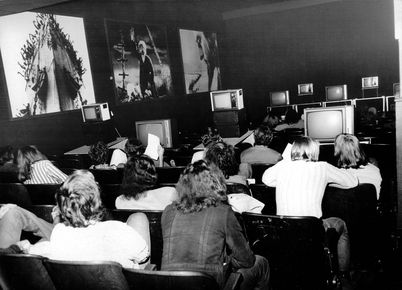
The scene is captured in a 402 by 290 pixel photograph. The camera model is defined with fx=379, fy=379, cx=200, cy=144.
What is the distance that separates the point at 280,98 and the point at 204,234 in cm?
876

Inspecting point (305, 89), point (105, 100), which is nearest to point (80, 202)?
point (105, 100)

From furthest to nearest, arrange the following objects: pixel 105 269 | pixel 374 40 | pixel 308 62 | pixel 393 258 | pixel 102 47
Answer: pixel 308 62 → pixel 374 40 → pixel 102 47 → pixel 393 258 → pixel 105 269

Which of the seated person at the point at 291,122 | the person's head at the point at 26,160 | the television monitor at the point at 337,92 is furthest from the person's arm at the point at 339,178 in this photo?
the television monitor at the point at 337,92

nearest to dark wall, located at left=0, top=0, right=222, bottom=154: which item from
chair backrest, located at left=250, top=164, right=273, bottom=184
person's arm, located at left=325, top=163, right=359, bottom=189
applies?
chair backrest, located at left=250, top=164, right=273, bottom=184

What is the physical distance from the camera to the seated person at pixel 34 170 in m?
3.71

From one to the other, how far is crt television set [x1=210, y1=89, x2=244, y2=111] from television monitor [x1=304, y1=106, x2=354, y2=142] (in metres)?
1.32

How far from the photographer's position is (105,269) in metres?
1.55

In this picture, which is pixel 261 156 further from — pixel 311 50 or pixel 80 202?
pixel 311 50

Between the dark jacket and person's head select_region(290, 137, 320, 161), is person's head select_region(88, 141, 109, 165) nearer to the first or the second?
person's head select_region(290, 137, 320, 161)

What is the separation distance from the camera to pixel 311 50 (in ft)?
36.7

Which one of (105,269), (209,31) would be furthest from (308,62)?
(105,269)

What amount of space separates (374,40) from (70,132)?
8.43 metres

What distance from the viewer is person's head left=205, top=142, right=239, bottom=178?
292cm

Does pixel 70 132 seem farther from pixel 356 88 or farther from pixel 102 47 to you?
pixel 356 88
